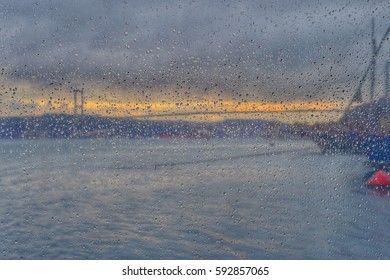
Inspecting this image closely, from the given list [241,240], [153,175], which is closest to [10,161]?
[153,175]

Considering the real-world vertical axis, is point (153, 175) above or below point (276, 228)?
above

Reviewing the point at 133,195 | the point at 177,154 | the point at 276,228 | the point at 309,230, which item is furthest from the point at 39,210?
the point at 309,230

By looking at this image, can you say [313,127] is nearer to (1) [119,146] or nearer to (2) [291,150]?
(2) [291,150]

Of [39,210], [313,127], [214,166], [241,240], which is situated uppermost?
[313,127]

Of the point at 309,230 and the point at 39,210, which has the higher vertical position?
the point at 39,210

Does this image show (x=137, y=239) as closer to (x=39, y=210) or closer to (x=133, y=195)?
(x=133, y=195)

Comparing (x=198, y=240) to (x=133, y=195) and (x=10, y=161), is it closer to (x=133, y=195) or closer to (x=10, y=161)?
(x=133, y=195)

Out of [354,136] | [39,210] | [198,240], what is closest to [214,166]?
[198,240]
